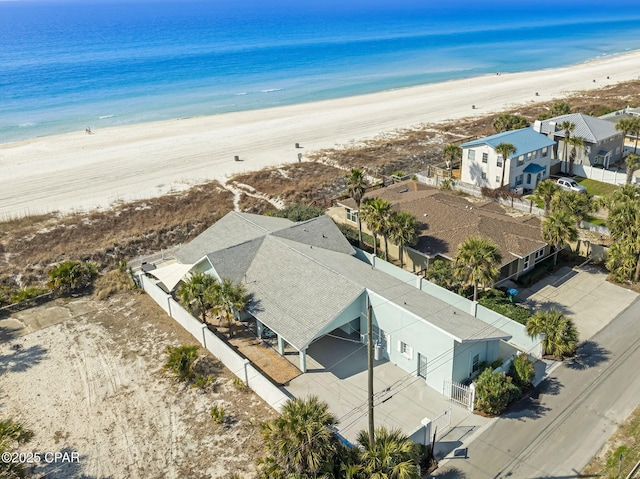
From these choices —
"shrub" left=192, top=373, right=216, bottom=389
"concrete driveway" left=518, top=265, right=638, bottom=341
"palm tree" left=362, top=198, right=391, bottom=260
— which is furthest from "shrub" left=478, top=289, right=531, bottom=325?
"shrub" left=192, top=373, right=216, bottom=389

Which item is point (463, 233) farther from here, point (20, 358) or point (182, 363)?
point (20, 358)

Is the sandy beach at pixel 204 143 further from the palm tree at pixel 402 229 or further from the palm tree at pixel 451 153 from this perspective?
the palm tree at pixel 402 229

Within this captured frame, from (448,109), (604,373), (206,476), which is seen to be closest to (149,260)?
(206,476)

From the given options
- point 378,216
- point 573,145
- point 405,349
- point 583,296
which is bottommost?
point 583,296

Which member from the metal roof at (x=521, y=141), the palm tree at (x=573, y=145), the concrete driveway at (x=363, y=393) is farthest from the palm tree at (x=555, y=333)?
the palm tree at (x=573, y=145)

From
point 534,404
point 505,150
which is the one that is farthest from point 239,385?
point 505,150

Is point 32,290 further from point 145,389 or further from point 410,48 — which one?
point 410,48
